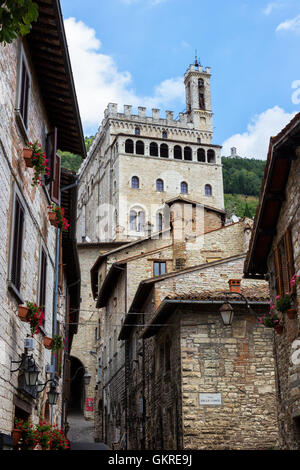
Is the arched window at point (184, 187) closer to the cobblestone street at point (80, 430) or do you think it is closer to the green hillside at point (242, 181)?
the cobblestone street at point (80, 430)

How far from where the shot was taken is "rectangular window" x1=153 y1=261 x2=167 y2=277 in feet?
84.0

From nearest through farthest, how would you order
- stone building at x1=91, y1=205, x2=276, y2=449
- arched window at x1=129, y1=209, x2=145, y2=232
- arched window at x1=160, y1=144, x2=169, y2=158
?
stone building at x1=91, y1=205, x2=276, y2=449 < arched window at x1=129, y1=209, x2=145, y2=232 < arched window at x1=160, y1=144, x2=169, y2=158

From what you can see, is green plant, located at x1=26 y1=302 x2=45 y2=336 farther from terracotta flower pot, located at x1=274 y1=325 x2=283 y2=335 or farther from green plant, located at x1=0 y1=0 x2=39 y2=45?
green plant, located at x1=0 y1=0 x2=39 y2=45

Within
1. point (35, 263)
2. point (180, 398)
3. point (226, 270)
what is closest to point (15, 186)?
point (35, 263)

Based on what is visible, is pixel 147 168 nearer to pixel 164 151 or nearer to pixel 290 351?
pixel 164 151

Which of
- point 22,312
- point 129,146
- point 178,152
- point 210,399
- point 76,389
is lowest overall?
point 210,399

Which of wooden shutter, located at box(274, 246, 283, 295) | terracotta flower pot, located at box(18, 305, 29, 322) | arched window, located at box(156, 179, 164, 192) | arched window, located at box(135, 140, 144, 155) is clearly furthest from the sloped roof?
arched window, located at box(135, 140, 144, 155)

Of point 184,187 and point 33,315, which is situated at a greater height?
point 184,187

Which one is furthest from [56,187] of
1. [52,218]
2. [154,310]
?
[154,310]

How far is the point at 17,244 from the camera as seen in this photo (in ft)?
29.7

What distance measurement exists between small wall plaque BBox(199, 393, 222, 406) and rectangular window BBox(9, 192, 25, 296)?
28.9ft

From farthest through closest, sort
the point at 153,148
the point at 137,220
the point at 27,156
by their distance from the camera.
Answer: the point at 153,148, the point at 137,220, the point at 27,156

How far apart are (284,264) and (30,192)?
4.65m

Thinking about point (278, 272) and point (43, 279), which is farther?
point (43, 279)
